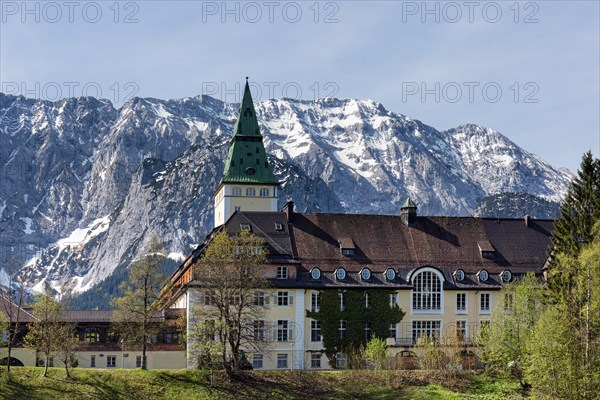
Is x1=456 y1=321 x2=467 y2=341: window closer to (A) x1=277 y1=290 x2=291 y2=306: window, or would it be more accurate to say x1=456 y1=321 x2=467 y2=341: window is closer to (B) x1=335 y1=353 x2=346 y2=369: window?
(B) x1=335 y1=353 x2=346 y2=369: window

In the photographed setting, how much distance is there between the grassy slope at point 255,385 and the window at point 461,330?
12.9 meters

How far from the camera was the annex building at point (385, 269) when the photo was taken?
327 feet

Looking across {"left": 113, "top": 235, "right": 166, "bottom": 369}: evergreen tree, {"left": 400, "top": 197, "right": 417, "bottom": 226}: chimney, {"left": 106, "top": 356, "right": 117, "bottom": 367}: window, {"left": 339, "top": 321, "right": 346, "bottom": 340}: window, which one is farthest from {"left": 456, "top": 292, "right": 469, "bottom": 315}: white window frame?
{"left": 106, "top": 356, "right": 117, "bottom": 367}: window

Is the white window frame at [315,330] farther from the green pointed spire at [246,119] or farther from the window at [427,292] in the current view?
the green pointed spire at [246,119]

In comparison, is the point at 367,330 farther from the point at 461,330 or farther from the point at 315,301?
the point at 461,330

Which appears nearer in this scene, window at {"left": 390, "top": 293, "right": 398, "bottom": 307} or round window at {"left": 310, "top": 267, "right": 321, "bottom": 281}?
round window at {"left": 310, "top": 267, "right": 321, "bottom": 281}

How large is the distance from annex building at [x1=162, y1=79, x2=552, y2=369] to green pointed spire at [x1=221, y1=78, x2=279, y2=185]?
4513cm

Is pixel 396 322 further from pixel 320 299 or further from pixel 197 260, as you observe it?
pixel 197 260

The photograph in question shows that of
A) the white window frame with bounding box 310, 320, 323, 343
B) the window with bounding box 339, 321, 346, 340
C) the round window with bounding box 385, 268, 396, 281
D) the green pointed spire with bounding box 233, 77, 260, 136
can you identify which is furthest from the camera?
the green pointed spire with bounding box 233, 77, 260, 136

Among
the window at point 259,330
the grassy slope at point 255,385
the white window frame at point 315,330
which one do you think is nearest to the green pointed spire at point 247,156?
the white window frame at point 315,330

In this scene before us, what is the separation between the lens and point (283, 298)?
100062mm

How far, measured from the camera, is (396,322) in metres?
102

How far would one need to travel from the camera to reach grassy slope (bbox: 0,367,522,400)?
263ft

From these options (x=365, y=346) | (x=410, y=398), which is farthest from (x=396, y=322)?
(x=410, y=398)
